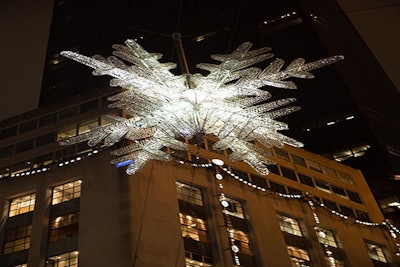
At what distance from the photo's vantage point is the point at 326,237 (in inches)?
1186

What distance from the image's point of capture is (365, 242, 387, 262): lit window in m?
31.9

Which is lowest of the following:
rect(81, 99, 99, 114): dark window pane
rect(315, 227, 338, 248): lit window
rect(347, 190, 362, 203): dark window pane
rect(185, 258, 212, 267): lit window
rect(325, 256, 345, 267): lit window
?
rect(185, 258, 212, 267): lit window

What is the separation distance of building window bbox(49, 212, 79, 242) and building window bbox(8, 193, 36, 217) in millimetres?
2076

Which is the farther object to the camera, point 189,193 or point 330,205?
point 330,205

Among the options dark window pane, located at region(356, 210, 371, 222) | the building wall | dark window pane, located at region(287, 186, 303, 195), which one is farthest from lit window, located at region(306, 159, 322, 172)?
the building wall

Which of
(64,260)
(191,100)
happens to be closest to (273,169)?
(64,260)

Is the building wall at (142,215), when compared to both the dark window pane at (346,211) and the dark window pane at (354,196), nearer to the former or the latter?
the dark window pane at (346,211)

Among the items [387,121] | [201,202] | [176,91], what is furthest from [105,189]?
[387,121]

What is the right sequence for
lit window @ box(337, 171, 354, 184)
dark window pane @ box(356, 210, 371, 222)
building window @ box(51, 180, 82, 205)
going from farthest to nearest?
1. lit window @ box(337, 171, 354, 184)
2. dark window pane @ box(356, 210, 371, 222)
3. building window @ box(51, 180, 82, 205)

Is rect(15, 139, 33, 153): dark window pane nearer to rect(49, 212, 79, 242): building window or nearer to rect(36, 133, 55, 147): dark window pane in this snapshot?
rect(36, 133, 55, 147): dark window pane

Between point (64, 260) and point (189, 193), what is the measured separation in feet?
24.5

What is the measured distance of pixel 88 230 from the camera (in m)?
21.8

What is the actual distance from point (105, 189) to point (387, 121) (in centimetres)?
3438

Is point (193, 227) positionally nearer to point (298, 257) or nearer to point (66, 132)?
point (298, 257)
